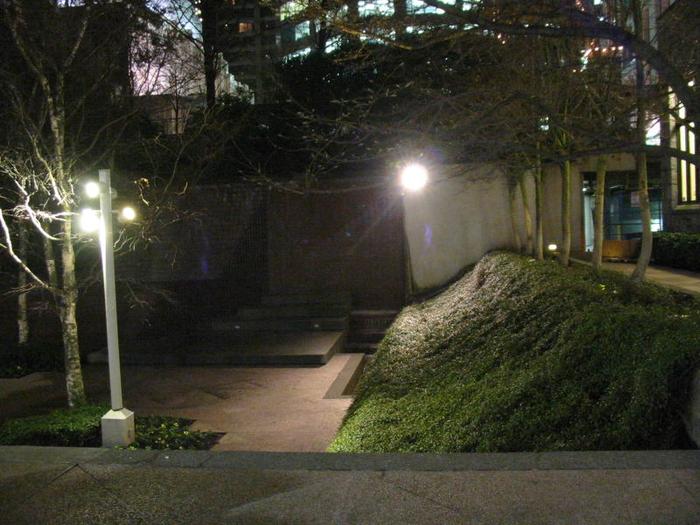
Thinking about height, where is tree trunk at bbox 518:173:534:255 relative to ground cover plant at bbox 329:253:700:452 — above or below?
above

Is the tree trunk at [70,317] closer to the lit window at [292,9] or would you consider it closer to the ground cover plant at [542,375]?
the ground cover plant at [542,375]

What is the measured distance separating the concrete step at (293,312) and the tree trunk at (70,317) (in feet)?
21.0

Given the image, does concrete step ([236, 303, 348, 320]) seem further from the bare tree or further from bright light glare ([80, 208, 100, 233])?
bright light glare ([80, 208, 100, 233])

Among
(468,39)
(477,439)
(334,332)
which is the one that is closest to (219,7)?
(334,332)

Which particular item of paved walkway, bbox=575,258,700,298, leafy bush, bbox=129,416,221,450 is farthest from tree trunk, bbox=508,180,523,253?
leafy bush, bbox=129,416,221,450

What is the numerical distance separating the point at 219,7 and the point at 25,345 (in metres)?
9.54

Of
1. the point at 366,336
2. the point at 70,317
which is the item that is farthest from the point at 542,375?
the point at 366,336

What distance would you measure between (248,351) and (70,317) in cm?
445

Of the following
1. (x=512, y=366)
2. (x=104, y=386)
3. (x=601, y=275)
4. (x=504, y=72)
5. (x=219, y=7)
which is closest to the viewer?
(x=512, y=366)

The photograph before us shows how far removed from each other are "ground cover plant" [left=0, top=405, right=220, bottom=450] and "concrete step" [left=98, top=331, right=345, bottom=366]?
4.11m

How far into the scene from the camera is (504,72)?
10.1 meters

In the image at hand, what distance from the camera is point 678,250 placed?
15.8 meters

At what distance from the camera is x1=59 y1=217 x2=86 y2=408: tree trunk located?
8055mm

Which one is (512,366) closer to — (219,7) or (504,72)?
(504,72)
